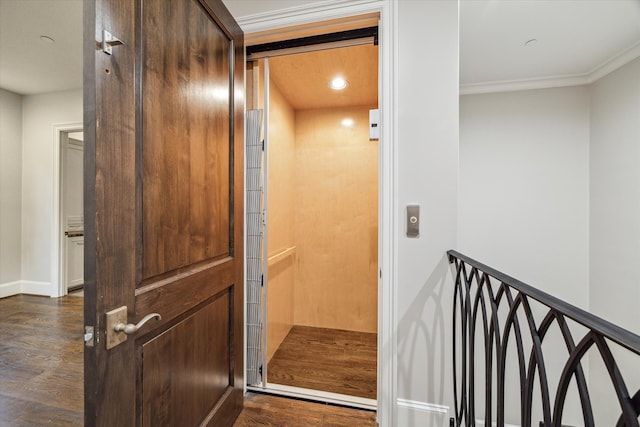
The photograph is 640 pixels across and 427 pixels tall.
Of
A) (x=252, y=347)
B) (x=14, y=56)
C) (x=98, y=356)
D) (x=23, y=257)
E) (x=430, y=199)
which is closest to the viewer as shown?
(x=98, y=356)

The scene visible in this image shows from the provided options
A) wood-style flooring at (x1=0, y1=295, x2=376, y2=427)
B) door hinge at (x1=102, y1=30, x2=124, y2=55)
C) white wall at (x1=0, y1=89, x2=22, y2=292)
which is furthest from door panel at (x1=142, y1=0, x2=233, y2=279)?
white wall at (x1=0, y1=89, x2=22, y2=292)

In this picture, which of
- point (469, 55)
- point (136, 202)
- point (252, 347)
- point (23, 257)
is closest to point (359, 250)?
point (252, 347)

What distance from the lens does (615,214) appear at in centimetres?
192

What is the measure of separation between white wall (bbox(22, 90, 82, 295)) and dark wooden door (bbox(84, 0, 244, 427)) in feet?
11.8

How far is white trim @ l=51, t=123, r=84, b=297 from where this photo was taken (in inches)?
142

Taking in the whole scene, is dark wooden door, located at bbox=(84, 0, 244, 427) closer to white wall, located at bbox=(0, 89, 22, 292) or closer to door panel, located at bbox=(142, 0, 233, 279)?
door panel, located at bbox=(142, 0, 233, 279)

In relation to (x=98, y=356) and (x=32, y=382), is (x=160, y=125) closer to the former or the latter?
(x=98, y=356)

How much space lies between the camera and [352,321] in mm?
2883

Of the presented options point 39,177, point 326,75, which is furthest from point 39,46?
point 326,75

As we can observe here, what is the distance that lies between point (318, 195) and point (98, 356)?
235 cm

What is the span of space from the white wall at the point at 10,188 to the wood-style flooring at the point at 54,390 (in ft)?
3.16

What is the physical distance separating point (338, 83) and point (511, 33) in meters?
1.25

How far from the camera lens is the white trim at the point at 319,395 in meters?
1.70

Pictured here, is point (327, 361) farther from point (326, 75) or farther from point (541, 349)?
point (326, 75)
